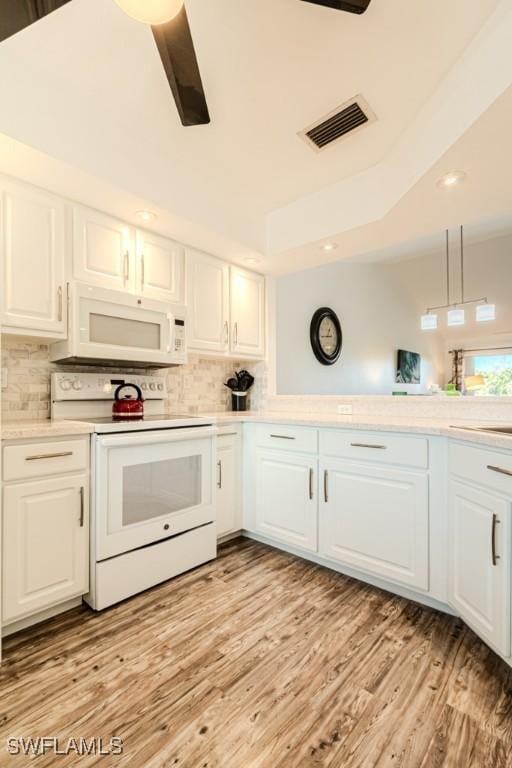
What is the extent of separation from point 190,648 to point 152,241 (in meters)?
2.22

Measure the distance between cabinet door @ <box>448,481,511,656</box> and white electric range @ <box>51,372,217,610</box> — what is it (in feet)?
4.31

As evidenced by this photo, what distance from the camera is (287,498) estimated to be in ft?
7.54

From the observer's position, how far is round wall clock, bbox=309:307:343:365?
3.83 metres

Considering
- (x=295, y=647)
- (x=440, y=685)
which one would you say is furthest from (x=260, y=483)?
(x=440, y=685)

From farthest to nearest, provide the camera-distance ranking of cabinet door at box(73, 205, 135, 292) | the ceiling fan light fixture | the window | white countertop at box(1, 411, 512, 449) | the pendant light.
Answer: the window < the pendant light < cabinet door at box(73, 205, 135, 292) < white countertop at box(1, 411, 512, 449) < the ceiling fan light fixture

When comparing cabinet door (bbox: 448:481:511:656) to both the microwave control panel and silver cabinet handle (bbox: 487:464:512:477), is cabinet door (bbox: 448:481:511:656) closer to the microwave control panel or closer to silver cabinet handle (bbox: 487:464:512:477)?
silver cabinet handle (bbox: 487:464:512:477)

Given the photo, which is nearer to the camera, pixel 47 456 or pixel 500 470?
pixel 500 470

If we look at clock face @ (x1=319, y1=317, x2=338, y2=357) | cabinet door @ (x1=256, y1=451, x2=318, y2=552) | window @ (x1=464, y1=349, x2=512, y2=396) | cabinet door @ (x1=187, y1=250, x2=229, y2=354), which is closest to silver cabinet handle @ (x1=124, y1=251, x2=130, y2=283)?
cabinet door @ (x1=187, y1=250, x2=229, y2=354)

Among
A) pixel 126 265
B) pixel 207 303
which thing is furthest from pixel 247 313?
pixel 126 265

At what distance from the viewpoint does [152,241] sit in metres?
2.37

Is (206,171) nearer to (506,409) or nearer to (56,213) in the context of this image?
(56,213)

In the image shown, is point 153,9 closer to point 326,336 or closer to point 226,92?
point 226,92

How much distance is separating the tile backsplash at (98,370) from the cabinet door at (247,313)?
0.25m

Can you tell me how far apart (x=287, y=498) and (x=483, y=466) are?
1.19 m
